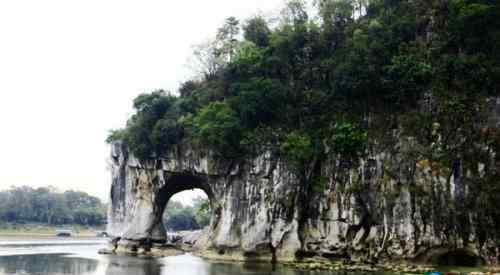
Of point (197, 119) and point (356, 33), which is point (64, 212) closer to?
point (197, 119)

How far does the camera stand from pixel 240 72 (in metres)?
39.5

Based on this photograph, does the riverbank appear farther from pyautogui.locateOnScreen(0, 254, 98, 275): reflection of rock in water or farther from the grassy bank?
pyautogui.locateOnScreen(0, 254, 98, 275): reflection of rock in water

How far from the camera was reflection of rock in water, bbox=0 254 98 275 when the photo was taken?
2653 centimetres

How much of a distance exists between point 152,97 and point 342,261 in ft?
67.0

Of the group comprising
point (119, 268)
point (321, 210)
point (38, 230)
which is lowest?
point (119, 268)

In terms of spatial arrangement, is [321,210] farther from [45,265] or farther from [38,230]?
[38,230]

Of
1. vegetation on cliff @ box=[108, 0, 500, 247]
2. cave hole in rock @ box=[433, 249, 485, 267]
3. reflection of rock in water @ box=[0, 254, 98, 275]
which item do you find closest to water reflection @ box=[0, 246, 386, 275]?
reflection of rock in water @ box=[0, 254, 98, 275]

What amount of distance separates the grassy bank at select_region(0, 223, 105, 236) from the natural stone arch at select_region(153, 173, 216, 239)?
35547 millimetres

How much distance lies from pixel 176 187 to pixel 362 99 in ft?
60.1

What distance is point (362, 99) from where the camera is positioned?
1363 inches

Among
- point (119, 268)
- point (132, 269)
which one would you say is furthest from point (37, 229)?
point (132, 269)

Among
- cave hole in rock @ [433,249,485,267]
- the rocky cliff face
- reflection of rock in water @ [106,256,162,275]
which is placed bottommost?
reflection of rock in water @ [106,256,162,275]

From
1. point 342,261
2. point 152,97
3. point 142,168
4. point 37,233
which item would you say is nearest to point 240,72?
point 152,97

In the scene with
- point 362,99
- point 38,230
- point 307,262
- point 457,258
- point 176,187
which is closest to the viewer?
point 457,258
